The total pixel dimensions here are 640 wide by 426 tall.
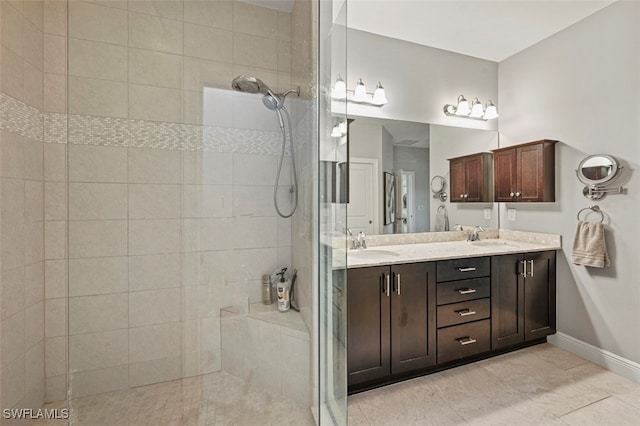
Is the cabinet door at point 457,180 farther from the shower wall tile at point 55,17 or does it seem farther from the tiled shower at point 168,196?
the shower wall tile at point 55,17

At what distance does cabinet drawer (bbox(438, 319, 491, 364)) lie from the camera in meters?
2.08

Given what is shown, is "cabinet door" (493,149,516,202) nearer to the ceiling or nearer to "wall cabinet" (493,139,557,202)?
"wall cabinet" (493,139,557,202)

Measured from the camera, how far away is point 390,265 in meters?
1.93

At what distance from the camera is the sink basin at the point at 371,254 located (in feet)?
6.93

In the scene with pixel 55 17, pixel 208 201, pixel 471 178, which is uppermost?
pixel 55 17

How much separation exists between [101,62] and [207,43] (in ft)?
1.84

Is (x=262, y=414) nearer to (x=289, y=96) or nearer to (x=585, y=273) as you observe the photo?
(x=289, y=96)

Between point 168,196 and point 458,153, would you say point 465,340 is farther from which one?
point 168,196

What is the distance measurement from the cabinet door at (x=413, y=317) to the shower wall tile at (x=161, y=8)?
6.22 feet

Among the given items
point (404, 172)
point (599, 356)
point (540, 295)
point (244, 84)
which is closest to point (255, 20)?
point (244, 84)

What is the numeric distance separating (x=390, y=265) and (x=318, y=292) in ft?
2.19

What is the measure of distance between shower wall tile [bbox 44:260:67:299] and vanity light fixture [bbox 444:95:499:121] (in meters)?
3.22

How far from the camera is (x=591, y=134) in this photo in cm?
232

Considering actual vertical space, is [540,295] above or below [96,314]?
below
